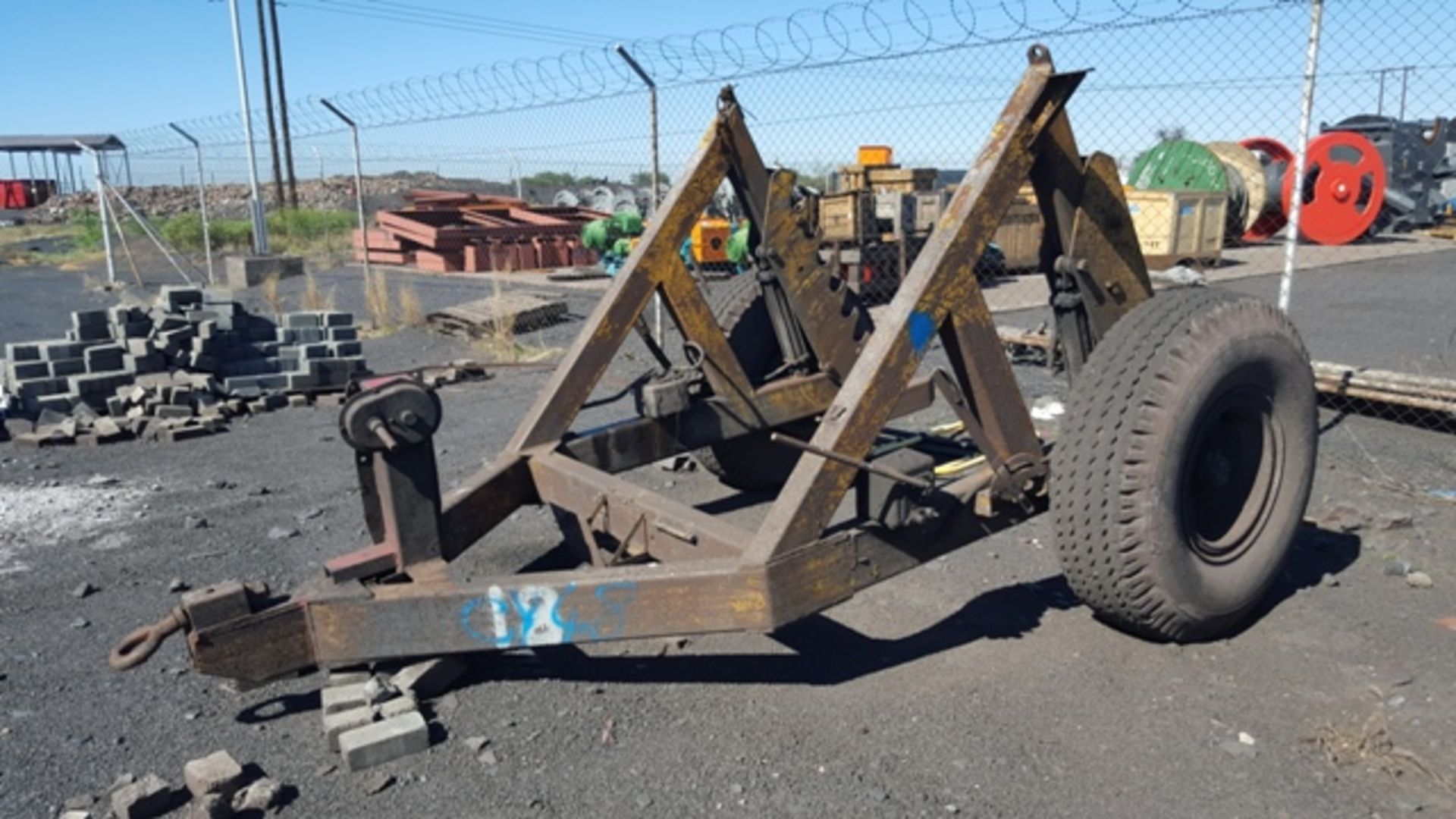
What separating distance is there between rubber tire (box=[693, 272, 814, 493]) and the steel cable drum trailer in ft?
3.43

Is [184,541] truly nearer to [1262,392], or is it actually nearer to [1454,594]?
[1262,392]

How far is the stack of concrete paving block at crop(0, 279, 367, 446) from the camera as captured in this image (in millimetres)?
7555

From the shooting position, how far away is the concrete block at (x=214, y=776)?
2.80 meters

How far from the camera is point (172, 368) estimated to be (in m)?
8.43

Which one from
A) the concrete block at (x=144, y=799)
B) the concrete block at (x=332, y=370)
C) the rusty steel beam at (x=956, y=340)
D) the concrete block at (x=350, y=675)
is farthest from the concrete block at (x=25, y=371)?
the rusty steel beam at (x=956, y=340)

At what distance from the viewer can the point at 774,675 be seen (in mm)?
3496

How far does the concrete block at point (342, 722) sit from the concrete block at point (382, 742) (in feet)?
0.10

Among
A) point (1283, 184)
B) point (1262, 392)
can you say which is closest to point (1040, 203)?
point (1262, 392)

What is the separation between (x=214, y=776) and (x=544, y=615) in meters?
0.95

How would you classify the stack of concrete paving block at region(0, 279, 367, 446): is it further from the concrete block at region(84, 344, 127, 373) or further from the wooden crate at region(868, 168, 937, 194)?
the wooden crate at region(868, 168, 937, 194)

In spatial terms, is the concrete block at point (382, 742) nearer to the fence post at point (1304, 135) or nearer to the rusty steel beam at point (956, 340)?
the rusty steel beam at point (956, 340)

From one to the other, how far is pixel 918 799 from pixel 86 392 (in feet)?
24.6

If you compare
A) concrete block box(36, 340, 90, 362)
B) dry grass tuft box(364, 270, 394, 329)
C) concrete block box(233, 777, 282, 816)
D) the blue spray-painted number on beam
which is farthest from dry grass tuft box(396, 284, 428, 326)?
concrete block box(233, 777, 282, 816)

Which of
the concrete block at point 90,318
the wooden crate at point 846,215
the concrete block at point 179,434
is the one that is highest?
the wooden crate at point 846,215
